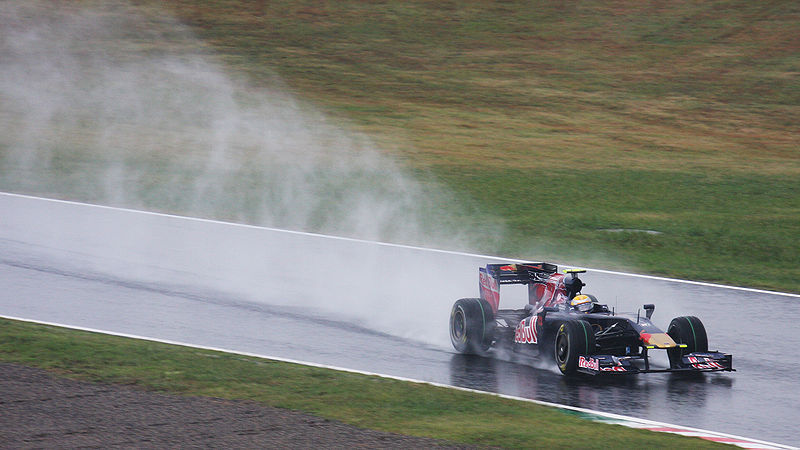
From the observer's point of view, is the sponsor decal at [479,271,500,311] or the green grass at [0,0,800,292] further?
the green grass at [0,0,800,292]

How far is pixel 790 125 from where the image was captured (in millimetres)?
27781

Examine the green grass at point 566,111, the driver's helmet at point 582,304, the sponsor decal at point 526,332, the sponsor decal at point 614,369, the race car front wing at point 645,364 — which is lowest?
the sponsor decal at point 614,369

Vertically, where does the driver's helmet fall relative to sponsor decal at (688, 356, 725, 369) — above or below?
above

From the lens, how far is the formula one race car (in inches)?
398

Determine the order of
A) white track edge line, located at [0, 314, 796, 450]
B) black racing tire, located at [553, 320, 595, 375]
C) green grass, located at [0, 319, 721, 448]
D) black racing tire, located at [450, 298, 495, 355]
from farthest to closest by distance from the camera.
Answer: black racing tire, located at [450, 298, 495, 355] < black racing tire, located at [553, 320, 595, 375] < white track edge line, located at [0, 314, 796, 450] < green grass, located at [0, 319, 721, 448]

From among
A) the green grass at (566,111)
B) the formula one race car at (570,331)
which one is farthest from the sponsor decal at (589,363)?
the green grass at (566,111)

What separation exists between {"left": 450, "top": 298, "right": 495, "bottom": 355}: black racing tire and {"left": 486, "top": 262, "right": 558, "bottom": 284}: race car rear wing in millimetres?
426

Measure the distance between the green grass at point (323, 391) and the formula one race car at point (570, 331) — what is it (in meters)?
1.24

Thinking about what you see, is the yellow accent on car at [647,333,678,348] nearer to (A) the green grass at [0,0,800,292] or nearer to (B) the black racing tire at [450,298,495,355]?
(B) the black racing tire at [450,298,495,355]

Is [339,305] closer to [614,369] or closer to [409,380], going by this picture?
[409,380]

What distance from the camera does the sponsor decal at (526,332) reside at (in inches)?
424

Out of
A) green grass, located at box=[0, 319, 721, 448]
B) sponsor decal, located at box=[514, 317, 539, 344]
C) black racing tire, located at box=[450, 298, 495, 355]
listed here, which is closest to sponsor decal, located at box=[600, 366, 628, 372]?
sponsor decal, located at box=[514, 317, 539, 344]

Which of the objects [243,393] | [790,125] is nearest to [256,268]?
Result: [243,393]

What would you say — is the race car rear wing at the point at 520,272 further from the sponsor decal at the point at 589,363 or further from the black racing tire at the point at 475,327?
the sponsor decal at the point at 589,363
